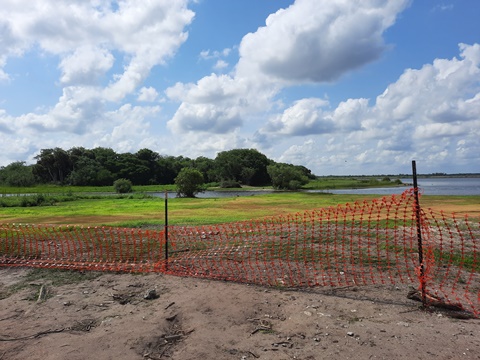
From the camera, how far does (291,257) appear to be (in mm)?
9336

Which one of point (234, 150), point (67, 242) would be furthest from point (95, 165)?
point (67, 242)

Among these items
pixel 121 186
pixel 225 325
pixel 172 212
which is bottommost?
pixel 225 325

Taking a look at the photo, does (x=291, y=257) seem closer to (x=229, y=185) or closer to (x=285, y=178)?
(x=285, y=178)

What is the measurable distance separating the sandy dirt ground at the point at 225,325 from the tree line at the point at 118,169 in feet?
274

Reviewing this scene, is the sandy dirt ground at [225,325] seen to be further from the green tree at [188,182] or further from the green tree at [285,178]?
the green tree at [285,178]

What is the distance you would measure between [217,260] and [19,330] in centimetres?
467

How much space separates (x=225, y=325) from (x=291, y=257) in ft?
13.6

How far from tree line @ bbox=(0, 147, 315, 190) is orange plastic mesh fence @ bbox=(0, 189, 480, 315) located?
259 ft

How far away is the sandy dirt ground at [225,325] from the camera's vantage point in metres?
4.73

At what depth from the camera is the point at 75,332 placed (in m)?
5.55

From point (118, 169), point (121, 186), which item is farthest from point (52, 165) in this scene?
point (121, 186)

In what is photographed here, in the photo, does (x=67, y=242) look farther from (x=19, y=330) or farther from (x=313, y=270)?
(x=313, y=270)

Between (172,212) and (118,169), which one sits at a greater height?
(118,169)

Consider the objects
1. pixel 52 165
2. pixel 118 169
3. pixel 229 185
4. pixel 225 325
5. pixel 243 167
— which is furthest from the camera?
A: pixel 118 169
